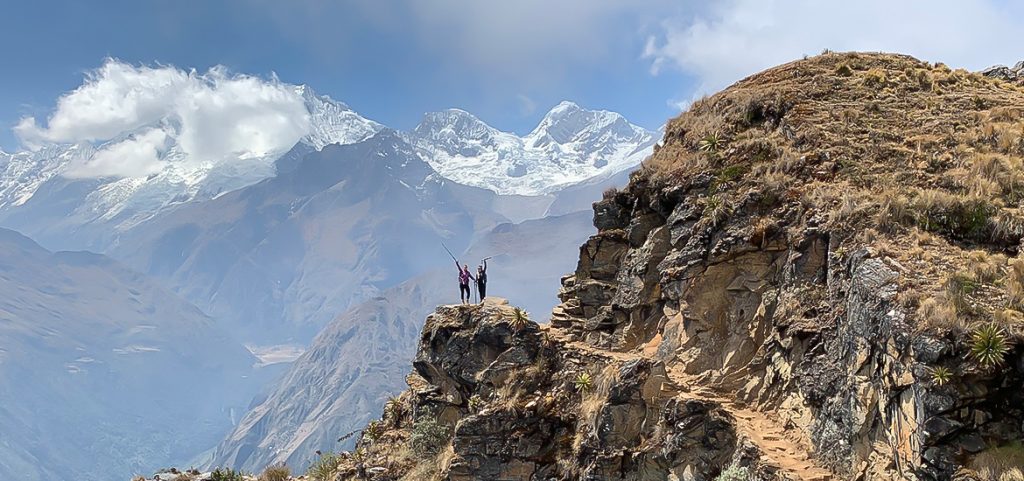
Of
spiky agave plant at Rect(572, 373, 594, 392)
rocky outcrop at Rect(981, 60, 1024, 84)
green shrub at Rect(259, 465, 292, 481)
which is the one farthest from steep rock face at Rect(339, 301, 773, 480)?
rocky outcrop at Rect(981, 60, 1024, 84)

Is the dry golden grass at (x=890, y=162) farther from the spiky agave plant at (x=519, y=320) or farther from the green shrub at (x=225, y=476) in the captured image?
the green shrub at (x=225, y=476)

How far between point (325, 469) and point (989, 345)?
29.1 metres

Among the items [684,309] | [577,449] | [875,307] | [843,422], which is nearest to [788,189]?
[684,309]

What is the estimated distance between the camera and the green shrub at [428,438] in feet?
86.2

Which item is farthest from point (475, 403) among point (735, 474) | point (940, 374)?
point (940, 374)

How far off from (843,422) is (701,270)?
729 cm

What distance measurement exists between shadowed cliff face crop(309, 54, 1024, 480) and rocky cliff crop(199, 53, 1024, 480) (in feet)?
0.22

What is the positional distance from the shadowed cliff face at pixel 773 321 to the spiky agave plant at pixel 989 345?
0.29 ft

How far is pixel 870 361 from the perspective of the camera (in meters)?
15.8

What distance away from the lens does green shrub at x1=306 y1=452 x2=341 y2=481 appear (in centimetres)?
3117

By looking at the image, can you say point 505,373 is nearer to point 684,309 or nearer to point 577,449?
point 577,449

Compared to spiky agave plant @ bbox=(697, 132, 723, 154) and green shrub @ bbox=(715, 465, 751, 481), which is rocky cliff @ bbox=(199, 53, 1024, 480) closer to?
green shrub @ bbox=(715, 465, 751, 481)

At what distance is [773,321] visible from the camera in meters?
19.7

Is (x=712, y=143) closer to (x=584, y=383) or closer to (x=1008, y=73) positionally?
(x=584, y=383)
